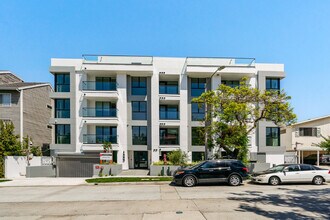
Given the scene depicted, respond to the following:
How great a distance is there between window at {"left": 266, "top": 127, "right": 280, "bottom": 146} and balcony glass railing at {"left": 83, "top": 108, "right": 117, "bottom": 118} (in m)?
17.1

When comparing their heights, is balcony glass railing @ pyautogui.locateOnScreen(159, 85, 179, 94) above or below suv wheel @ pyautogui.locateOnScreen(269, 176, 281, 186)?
above

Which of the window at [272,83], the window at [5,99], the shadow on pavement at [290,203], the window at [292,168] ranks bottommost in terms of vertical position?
the shadow on pavement at [290,203]

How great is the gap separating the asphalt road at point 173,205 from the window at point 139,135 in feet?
45.5

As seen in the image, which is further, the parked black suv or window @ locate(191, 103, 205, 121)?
window @ locate(191, 103, 205, 121)

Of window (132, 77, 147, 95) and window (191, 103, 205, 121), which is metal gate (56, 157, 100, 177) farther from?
window (191, 103, 205, 121)

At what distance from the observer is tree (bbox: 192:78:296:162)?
18.9 metres

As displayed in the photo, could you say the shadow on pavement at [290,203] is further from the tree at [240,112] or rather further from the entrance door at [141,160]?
the entrance door at [141,160]

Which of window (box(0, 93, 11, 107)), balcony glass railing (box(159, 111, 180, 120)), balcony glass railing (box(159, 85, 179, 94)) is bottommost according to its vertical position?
balcony glass railing (box(159, 111, 180, 120))

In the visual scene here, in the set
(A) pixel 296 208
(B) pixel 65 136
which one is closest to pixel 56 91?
(B) pixel 65 136

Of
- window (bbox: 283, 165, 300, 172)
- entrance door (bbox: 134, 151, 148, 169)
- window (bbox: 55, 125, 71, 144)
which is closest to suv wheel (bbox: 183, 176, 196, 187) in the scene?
window (bbox: 283, 165, 300, 172)

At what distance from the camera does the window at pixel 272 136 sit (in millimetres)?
27047

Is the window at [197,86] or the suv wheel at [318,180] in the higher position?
the window at [197,86]

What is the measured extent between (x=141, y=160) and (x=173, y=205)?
58.9 feet

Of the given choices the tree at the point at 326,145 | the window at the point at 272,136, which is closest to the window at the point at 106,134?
the window at the point at 272,136
